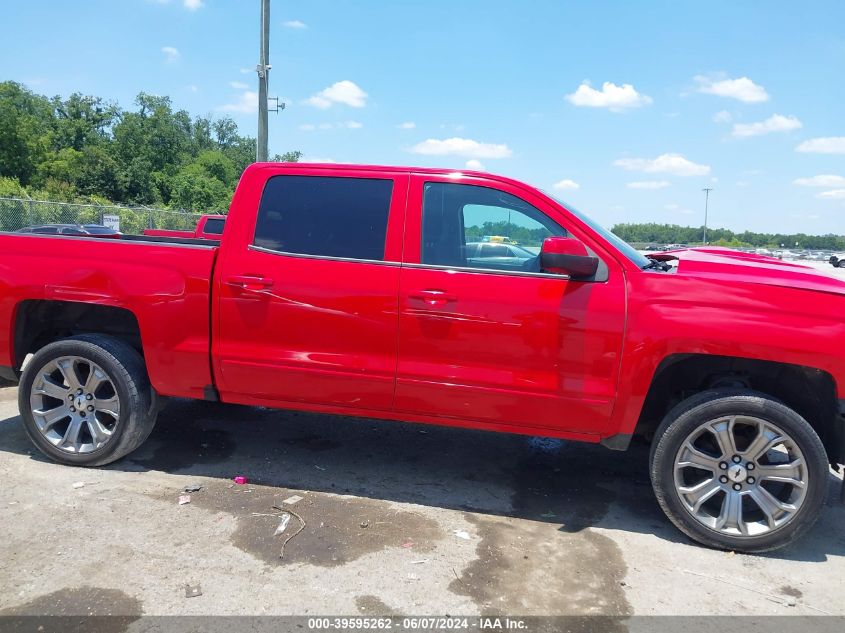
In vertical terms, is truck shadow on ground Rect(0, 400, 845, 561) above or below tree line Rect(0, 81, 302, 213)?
below

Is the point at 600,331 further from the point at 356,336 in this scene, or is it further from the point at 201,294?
the point at 201,294

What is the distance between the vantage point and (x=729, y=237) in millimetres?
98875

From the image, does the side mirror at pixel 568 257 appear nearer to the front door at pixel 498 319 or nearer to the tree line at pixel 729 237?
the front door at pixel 498 319

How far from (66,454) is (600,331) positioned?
3564 millimetres

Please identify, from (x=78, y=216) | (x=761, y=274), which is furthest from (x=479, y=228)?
(x=78, y=216)

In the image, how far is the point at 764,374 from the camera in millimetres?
3779

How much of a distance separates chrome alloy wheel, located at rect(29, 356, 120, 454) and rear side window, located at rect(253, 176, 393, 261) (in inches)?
57.7

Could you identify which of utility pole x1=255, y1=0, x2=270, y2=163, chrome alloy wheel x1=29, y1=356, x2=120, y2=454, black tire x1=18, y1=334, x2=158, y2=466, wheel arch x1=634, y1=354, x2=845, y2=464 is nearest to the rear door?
Answer: black tire x1=18, y1=334, x2=158, y2=466

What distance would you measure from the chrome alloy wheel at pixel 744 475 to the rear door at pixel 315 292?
5.98ft

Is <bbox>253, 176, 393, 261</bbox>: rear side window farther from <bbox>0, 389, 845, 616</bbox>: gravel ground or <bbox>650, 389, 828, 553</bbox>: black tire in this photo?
<bbox>650, 389, 828, 553</bbox>: black tire

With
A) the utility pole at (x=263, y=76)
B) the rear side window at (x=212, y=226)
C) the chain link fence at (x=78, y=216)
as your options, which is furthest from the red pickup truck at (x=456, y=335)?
the chain link fence at (x=78, y=216)

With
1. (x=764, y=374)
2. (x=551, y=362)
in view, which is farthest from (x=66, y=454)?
(x=764, y=374)

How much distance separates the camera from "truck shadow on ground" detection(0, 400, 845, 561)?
407 centimetres

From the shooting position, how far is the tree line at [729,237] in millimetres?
82688
